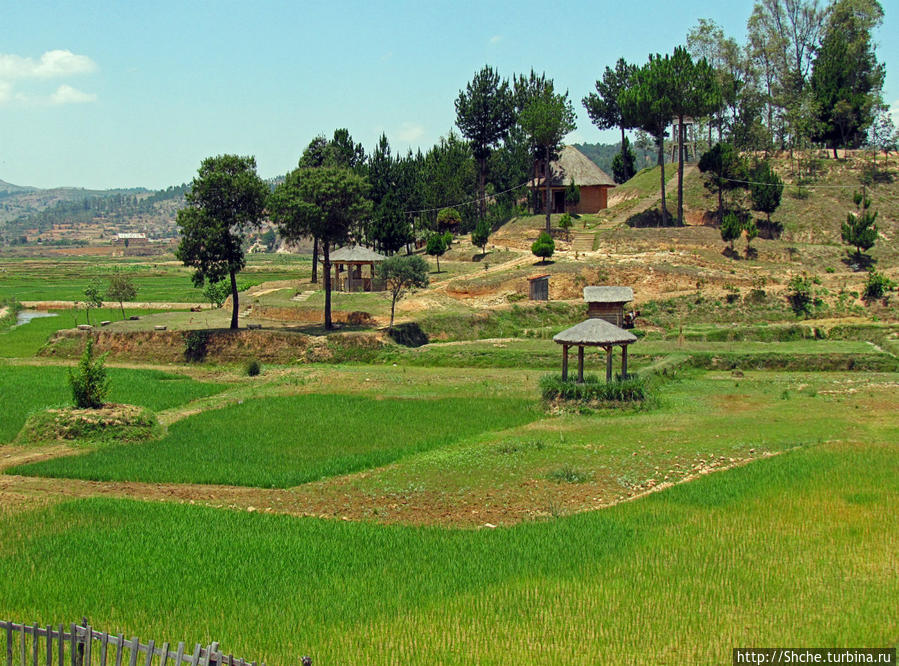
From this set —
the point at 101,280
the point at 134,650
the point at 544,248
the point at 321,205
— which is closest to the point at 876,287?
the point at 544,248

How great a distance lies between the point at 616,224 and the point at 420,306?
18717mm

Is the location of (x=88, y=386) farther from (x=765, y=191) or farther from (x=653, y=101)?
(x=765, y=191)

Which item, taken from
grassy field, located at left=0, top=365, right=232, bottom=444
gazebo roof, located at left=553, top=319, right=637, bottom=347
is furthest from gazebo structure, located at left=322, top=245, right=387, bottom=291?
gazebo roof, located at left=553, top=319, right=637, bottom=347

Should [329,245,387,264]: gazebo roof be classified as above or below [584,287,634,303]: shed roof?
above

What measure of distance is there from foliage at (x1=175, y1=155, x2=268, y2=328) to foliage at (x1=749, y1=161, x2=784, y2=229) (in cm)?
2955

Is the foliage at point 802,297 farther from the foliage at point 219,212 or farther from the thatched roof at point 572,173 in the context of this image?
the foliage at point 219,212

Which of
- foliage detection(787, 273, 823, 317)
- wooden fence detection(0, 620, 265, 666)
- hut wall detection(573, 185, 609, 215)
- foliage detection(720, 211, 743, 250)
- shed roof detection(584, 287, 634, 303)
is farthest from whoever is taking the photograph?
hut wall detection(573, 185, 609, 215)

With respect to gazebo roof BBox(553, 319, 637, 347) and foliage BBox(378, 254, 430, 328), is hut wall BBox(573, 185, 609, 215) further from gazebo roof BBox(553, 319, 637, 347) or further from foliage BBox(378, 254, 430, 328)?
gazebo roof BBox(553, 319, 637, 347)

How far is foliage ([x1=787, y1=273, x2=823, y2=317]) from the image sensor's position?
42719mm

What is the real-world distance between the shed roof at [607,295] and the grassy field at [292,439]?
425 inches

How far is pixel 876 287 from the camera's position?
140 feet

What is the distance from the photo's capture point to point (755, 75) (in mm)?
63875

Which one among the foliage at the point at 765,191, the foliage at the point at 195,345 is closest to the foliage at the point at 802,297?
A: the foliage at the point at 765,191

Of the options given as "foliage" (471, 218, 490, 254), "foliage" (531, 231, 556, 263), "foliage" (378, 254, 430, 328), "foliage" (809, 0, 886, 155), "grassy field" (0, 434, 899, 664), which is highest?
"foliage" (809, 0, 886, 155)
